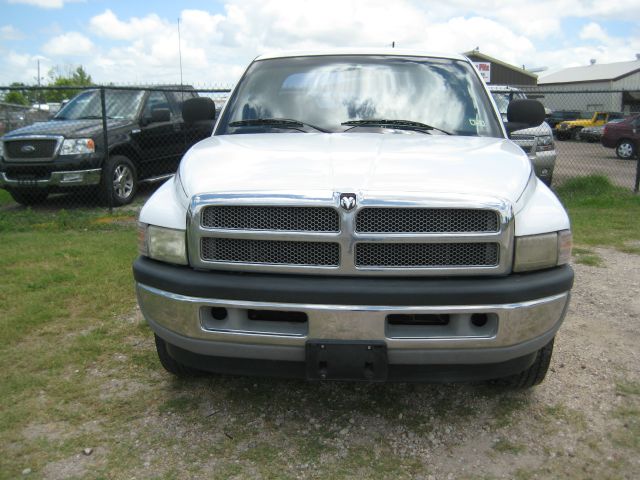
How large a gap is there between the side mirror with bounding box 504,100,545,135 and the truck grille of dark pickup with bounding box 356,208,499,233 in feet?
6.35

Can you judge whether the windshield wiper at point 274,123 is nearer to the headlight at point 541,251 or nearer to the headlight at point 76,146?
the headlight at point 541,251

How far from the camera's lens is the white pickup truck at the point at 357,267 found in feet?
8.23

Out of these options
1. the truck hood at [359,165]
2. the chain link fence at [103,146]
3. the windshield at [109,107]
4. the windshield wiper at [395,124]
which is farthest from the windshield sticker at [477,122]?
the windshield at [109,107]

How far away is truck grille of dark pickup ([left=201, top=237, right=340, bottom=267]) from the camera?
258 cm

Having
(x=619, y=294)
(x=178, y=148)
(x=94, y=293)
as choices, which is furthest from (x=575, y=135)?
(x=94, y=293)

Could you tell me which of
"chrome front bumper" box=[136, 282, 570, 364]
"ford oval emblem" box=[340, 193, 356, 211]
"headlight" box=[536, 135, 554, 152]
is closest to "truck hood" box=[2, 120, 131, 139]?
"headlight" box=[536, 135, 554, 152]

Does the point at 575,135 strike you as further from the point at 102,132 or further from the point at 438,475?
the point at 438,475

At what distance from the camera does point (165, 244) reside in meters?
2.75

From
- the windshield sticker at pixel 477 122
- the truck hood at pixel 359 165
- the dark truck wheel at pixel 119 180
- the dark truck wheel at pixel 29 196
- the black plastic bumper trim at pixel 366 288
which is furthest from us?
the dark truck wheel at pixel 29 196

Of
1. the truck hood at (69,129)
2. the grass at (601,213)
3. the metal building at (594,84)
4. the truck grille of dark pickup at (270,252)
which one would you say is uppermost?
the metal building at (594,84)

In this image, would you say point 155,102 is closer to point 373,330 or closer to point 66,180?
point 66,180

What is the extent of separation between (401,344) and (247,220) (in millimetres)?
841

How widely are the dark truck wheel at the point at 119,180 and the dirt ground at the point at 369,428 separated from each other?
222 inches

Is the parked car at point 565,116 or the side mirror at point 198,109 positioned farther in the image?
the parked car at point 565,116
